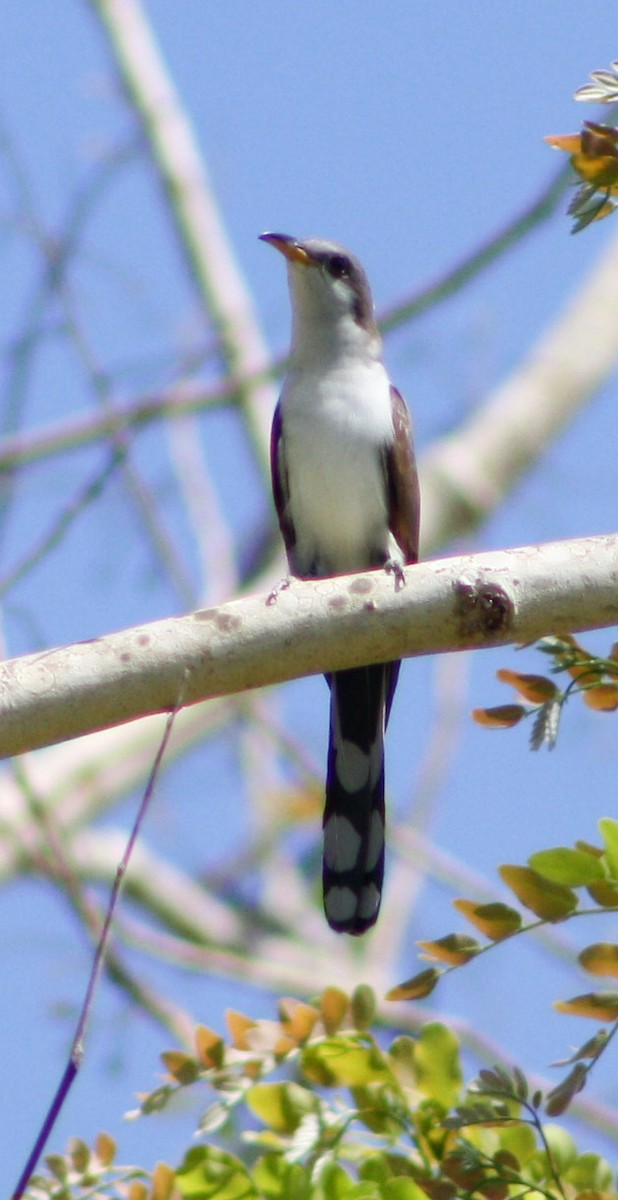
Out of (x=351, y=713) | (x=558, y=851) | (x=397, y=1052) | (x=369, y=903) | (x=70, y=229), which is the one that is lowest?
(x=397, y=1052)

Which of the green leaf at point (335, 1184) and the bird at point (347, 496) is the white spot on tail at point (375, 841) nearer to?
the bird at point (347, 496)

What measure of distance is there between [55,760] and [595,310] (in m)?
4.74

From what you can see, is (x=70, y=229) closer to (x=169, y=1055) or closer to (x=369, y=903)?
(x=369, y=903)

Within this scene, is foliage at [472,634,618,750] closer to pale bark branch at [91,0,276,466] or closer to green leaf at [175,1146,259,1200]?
green leaf at [175,1146,259,1200]

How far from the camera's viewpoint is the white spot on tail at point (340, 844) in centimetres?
379

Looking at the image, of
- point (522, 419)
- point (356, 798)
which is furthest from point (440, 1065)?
point (522, 419)

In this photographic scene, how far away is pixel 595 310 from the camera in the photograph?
1009 cm

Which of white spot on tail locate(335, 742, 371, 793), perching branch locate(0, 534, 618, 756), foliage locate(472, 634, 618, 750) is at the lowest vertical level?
foliage locate(472, 634, 618, 750)

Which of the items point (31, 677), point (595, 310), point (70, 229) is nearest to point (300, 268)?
point (70, 229)

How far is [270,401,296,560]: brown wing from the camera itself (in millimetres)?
4586

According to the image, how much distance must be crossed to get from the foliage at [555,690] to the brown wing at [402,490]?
6.63 feet

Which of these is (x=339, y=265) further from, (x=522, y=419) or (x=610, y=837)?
(x=522, y=419)

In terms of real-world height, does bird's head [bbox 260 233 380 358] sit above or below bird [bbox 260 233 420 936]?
above

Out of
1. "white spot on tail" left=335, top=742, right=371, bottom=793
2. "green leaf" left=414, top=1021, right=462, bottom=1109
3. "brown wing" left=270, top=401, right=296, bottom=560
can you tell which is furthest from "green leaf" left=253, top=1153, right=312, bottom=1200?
"brown wing" left=270, top=401, right=296, bottom=560
